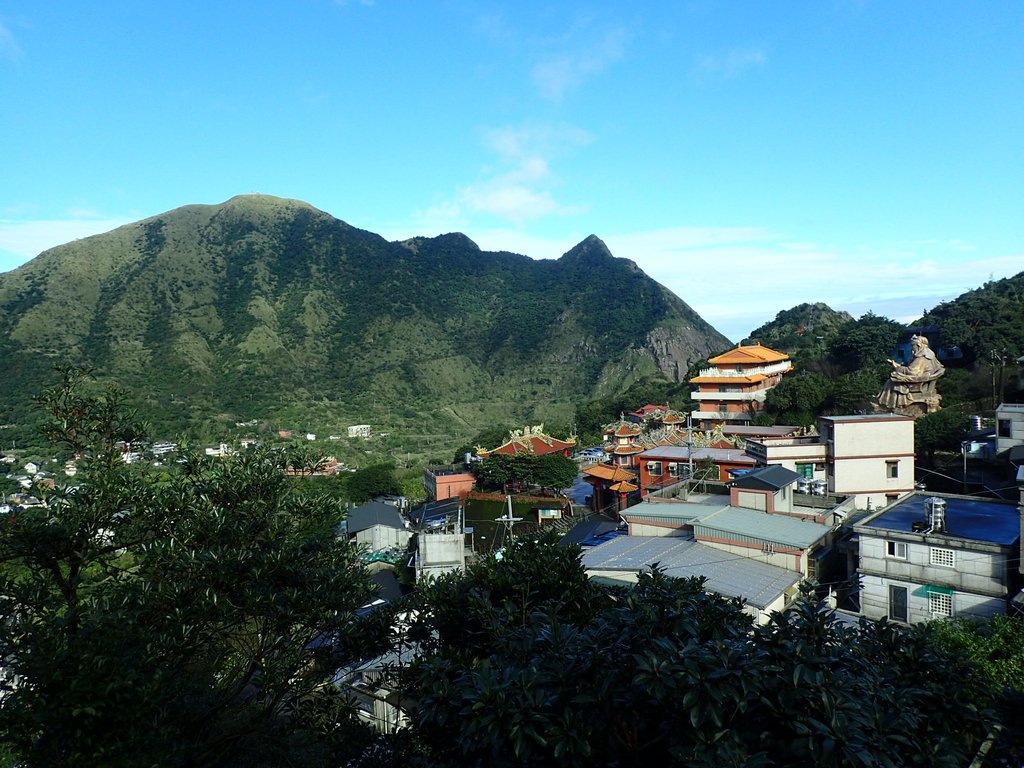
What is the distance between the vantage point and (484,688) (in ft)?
12.9

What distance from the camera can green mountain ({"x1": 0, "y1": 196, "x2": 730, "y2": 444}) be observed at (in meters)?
77.5

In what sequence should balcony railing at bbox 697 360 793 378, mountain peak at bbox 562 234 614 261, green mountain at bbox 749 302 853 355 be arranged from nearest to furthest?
balcony railing at bbox 697 360 793 378 < green mountain at bbox 749 302 853 355 < mountain peak at bbox 562 234 614 261

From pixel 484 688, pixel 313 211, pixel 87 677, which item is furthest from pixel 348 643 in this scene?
pixel 313 211

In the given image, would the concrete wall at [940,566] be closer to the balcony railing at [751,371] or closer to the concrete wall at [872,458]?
the concrete wall at [872,458]

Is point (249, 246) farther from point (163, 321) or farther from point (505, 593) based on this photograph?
point (505, 593)

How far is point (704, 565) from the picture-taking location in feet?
44.4

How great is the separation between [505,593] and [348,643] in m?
1.80

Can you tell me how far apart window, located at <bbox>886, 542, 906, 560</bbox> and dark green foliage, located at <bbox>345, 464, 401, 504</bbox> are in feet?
95.2

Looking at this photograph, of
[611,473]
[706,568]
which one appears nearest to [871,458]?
[611,473]

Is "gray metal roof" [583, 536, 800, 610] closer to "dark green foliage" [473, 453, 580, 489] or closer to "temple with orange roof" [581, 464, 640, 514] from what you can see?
"temple with orange roof" [581, 464, 640, 514]

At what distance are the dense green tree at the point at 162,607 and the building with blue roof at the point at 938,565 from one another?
1075 cm

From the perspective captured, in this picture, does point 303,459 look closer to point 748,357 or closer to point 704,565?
point 704,565

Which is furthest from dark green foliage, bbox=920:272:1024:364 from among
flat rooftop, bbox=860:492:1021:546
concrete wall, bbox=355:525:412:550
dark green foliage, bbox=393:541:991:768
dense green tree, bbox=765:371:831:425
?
dark green foliage, bbox=393:541:991:768

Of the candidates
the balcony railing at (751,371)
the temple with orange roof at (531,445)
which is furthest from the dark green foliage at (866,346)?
the temple with orange roof at (531,445)
